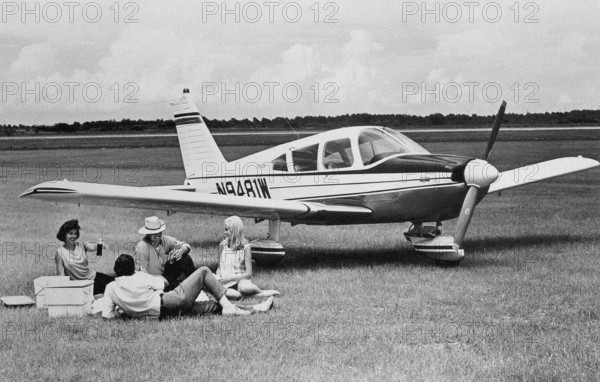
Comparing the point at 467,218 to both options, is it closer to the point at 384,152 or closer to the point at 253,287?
the point at 384,152

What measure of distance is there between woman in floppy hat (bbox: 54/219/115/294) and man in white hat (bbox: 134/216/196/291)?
67cm

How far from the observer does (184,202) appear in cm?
1021

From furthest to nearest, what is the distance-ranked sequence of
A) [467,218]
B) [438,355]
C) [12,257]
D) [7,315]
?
1. [12,257]
2. [467,218]
3. [7,315]
4. [438,355]

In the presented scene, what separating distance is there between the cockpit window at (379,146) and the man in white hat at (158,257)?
3.51 metres

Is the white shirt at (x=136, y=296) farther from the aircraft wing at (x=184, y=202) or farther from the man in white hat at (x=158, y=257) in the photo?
the aircraft wing at (x=184, y=202)

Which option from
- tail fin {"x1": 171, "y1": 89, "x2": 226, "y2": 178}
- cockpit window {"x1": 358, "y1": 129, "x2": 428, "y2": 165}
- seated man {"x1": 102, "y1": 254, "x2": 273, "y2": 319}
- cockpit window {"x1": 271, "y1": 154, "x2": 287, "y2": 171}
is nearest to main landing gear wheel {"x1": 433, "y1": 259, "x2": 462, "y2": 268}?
cockpit window {"x1": 358, "y1": 129, "x2": 428, "y2": 165}

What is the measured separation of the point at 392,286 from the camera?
9195mm

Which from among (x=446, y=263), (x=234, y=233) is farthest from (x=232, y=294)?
(x=446, y=263)

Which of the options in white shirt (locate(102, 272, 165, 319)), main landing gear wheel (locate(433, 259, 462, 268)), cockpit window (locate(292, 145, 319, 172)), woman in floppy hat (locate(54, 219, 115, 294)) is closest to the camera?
white shirt (locate(102, 272, 165, 319))

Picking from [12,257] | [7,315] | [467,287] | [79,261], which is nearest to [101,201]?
[79,261]

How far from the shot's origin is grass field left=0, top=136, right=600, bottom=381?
583 cm

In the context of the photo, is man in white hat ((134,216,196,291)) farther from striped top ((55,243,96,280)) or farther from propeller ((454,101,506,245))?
propeller ((454,101,506,245))

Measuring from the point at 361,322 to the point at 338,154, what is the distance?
436cm

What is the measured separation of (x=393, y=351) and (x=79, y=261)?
4.43 metres
